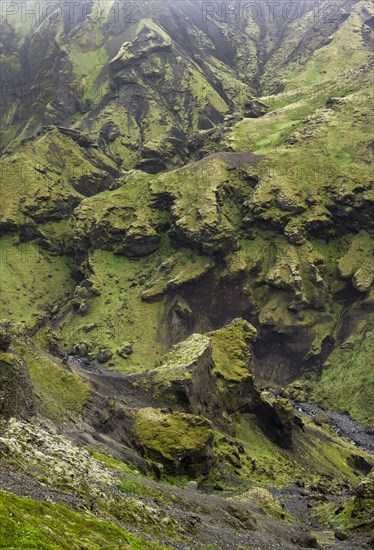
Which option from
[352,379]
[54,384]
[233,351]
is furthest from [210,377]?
[352,379]

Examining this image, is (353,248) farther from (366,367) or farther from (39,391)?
(39,391)

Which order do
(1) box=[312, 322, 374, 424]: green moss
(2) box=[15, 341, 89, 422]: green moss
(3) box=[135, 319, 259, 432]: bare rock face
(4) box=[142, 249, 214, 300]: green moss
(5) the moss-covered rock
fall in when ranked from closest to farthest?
(5) the moss-covered rock → (2) box=[15, 341, 89, 422]: green moss → (3) box=[135, 319, 259, 432]: bare rock face → (1) box=[312, 322, 374, 424]: green moss → (4) box=[142, 249, 214, 300]: green moss

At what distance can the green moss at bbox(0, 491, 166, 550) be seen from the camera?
1661 centimetres

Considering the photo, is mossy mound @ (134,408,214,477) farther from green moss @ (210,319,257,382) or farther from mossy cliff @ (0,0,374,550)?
green moss @ (210,319,257,382)

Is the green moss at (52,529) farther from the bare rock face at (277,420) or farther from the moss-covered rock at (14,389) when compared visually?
the bare rock face at (277,420)

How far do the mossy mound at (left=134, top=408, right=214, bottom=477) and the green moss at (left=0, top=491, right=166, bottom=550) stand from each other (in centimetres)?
4071

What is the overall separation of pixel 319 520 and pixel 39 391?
33.4m

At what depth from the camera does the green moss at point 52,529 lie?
654 inches

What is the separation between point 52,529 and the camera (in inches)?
741

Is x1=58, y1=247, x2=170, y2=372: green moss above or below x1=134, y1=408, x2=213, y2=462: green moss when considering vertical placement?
below

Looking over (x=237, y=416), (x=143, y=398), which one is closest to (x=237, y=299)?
(x=237, y=416)

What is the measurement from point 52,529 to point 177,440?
48.8 metres

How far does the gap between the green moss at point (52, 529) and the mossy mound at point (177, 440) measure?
40710mm

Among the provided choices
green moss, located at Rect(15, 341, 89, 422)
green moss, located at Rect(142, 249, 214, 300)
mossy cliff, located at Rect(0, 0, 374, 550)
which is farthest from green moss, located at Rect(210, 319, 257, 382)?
green moss, located at Rect(142, 249, 214, 300)
